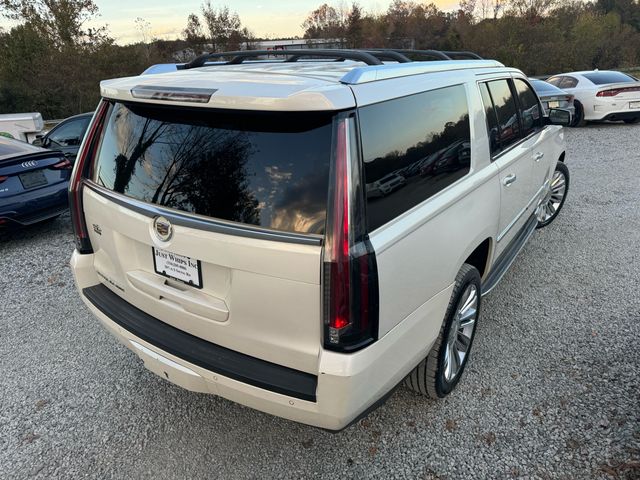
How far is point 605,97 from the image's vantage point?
1166 cm

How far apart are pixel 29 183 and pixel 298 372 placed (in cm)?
501

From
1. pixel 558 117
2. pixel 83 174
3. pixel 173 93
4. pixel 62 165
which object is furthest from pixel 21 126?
pixel 558 117

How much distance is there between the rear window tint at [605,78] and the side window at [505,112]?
10712mm

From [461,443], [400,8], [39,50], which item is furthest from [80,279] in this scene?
[400,8]

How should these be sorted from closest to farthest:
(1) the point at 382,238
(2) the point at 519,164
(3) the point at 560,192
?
(1) the point at 382,238 → (2) the point at 519,164 → (3) the point at 560,192

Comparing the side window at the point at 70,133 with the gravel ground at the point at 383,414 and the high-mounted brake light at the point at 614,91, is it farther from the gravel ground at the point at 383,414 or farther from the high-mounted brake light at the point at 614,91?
the high-mounted brake light at the point at 614,91

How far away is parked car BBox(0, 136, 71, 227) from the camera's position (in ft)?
16.8

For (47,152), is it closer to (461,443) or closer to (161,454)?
(161,454)

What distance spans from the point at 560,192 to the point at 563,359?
308cm

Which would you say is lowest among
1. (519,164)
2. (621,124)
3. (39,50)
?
(621,124)

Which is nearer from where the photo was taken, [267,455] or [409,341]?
[409,341]

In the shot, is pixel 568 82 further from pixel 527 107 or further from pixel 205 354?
pixel 205 354

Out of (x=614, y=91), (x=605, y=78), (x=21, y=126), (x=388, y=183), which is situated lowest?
(x=21, y=126)

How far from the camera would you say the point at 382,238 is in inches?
71.2
